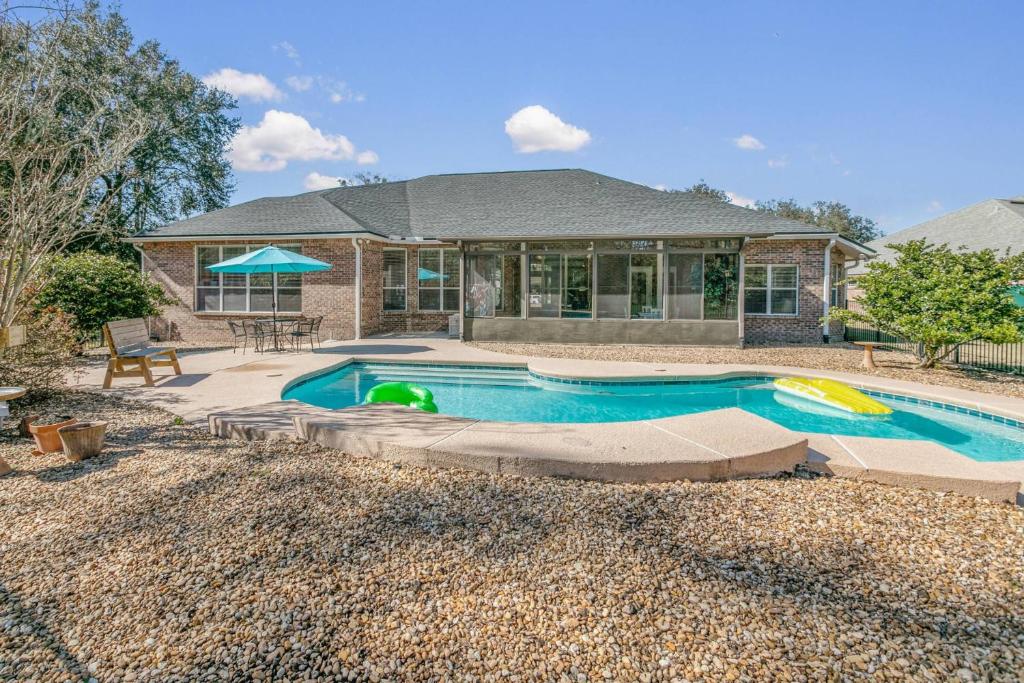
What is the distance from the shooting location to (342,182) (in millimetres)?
45562

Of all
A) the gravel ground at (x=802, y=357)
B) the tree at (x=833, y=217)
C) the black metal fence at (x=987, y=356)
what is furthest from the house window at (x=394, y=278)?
the tree at (x=833, y=217)

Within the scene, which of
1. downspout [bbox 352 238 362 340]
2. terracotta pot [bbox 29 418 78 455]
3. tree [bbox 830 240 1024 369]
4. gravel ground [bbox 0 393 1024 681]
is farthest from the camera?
downspout [bbox 352 238 362 340]

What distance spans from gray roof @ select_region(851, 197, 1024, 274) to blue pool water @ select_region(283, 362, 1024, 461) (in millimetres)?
15718

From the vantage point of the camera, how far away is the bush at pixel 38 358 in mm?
6906

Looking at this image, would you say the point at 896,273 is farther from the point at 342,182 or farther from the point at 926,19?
the point at 342,182

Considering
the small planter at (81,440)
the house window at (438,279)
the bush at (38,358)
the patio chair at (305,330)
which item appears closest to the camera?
the small planter at (81,440)

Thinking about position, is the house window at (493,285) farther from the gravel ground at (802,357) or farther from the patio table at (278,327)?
the patio table at (278,327)

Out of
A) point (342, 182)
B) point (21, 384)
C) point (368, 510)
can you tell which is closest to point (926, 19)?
point (368, 510)

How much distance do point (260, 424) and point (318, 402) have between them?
340 cm

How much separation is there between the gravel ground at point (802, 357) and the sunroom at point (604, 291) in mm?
540

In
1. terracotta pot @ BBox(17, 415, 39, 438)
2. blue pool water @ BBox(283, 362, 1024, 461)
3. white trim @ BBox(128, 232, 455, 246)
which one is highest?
white trim @ BBox(128, 232, 455, 246)

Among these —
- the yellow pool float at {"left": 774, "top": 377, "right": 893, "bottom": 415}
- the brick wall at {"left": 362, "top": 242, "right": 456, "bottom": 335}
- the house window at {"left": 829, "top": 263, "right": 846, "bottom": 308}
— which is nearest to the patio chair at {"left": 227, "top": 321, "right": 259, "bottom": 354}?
the brick wall at {"left": 362, "top": 242, "right": 456, "bottom": 335}

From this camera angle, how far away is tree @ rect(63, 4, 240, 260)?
23000 millimetres

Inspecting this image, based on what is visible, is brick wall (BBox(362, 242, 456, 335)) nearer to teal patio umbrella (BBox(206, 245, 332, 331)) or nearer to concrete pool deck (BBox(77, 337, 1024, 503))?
teal patio umbrella (BBox(206, 245, 332, 331))
